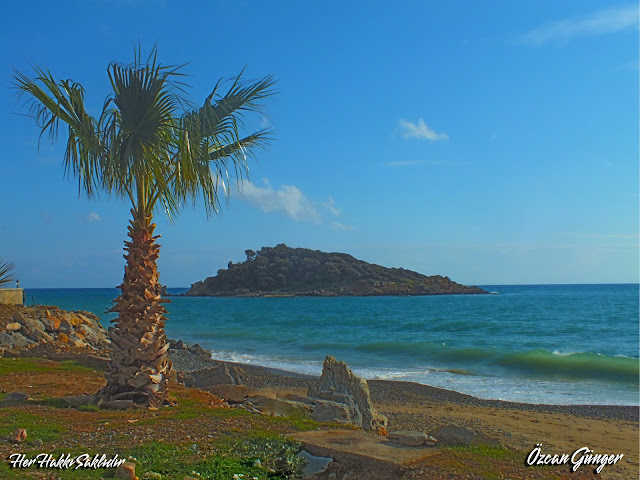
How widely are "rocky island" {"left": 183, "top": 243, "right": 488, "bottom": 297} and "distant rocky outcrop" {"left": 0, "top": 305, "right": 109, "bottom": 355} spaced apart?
100 meters

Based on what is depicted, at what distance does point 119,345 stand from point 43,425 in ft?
6.31

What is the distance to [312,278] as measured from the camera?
5167 inches

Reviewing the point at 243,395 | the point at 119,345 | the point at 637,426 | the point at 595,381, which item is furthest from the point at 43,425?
the point at 595,381

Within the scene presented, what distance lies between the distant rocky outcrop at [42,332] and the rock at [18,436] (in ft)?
33.0

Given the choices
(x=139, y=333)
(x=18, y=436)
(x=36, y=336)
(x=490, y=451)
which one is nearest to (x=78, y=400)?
(x=139, y=333)

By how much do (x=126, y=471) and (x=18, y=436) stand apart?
2.09m

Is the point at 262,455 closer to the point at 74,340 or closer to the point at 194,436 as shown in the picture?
the point at 194,436

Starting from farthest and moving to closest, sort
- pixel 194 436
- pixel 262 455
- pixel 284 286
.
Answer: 1. pixel 284 286
2. pixel 194 436
3. pixel 262 455

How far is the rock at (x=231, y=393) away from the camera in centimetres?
1122

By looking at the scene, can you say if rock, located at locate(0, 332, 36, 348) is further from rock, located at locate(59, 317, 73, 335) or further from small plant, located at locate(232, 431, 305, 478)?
small plant, located at locate(232, 431, 305, 478)

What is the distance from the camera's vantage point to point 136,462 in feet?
20.6

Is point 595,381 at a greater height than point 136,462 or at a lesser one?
lesser

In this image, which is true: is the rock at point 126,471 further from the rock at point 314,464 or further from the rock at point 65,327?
the rock at point 65,327

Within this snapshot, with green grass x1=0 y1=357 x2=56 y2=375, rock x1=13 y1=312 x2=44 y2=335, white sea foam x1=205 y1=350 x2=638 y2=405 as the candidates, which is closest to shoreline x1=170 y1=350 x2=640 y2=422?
white sea foam x1=205 y1=350 x2=638 y2=405
